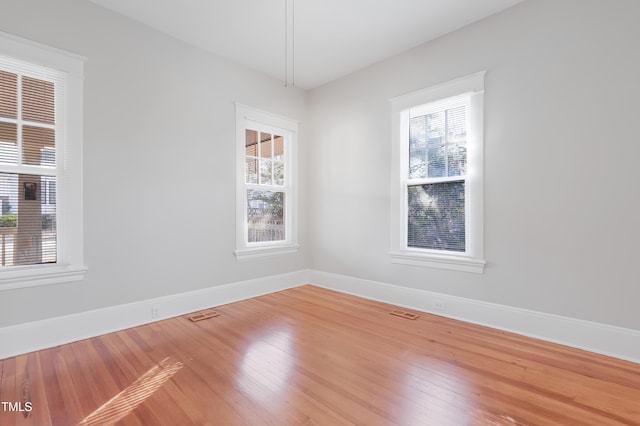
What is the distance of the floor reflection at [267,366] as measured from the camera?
6.65 ft

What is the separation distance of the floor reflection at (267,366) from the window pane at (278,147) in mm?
2631

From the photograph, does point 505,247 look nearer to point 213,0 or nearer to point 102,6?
point 213,0

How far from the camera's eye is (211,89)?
149 inches

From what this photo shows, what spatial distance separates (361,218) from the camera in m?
4.30

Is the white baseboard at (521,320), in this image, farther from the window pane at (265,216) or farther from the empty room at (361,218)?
the window pane at (265,216)

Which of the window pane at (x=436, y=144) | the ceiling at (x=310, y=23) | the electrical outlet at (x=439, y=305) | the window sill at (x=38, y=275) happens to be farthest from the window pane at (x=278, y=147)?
the electrical outlet at (x=439, y=305)

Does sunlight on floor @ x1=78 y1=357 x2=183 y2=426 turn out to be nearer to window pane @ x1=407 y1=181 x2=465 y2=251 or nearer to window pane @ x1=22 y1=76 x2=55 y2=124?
window pane @ x1=22 y1=76 x2=55 y2=124

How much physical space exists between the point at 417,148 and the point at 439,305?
1877 millimetres

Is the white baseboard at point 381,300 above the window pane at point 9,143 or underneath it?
underneath

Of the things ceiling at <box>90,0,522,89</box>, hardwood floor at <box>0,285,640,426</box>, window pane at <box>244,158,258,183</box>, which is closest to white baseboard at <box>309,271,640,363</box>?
hardwood floor at <box>0,285,640,426</box>

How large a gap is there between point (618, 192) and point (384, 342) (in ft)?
7.53

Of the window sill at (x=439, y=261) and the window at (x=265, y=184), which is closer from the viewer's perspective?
the window sill at (x=439, y=261)

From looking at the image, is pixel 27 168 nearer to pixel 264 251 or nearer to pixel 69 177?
pixel 69 177

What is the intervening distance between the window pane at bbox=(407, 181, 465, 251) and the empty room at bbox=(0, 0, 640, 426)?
0.03m
